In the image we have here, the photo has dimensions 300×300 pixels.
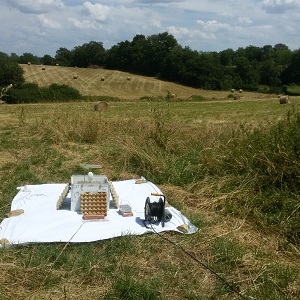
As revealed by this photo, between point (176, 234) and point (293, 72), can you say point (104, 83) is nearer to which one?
point (293, 72)

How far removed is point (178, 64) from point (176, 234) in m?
57.3

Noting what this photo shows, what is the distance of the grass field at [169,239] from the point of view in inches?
124

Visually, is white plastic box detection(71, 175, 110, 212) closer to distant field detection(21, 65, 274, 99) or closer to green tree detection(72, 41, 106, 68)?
distant field detection(21, 65, 274, 99)

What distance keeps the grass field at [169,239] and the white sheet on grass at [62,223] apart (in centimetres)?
12

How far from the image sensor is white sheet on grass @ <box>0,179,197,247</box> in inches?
159

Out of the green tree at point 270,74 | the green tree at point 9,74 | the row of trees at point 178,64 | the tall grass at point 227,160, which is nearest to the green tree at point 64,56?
the row of trees at point 178,64

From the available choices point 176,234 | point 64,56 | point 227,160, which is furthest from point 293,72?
point 176,234

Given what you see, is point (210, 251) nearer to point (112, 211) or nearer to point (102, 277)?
point (102, 277)

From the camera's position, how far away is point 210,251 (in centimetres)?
380

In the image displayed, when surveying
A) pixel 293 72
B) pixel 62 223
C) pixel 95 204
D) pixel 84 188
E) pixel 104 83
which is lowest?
pixel 104 83

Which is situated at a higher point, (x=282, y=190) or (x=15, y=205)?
(x=282, y=190)

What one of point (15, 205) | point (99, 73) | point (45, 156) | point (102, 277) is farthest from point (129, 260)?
point (99, 73)

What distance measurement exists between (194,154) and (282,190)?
2198 mm

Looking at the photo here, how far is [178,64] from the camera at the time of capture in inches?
2359
